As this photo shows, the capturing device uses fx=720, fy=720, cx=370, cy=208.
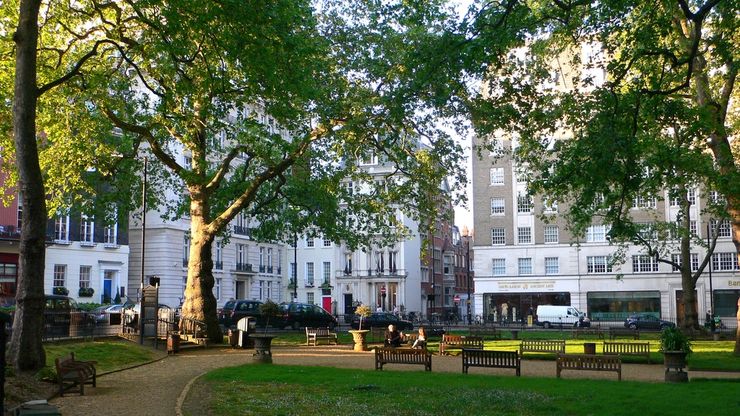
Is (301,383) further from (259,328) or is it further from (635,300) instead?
(635,300)

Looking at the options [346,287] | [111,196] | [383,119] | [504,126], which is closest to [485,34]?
[504,126]

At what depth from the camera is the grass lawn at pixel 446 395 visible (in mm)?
13234

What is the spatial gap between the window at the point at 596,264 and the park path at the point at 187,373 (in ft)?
131

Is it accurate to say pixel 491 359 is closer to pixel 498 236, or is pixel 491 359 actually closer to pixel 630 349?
pixel 630 349

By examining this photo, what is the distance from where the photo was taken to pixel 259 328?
4394cm

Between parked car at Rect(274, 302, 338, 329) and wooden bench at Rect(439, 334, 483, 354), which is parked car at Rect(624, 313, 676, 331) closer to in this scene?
parked car at Rect(274, 302, 338, 329)

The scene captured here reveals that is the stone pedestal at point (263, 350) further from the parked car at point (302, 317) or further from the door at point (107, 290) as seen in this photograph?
the door at point (107, 290)

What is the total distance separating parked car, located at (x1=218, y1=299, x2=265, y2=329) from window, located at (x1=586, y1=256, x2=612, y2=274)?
113ft

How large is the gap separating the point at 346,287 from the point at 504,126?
195ft

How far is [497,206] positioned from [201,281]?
43.6m

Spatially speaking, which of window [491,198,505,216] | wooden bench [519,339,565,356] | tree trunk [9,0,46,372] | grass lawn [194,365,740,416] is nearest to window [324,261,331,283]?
window [491,198,505,216]

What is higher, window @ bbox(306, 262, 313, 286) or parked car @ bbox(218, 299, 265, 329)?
window @ bbox(306, 262, 313, 286)

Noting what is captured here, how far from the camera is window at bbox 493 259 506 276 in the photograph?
69312mm

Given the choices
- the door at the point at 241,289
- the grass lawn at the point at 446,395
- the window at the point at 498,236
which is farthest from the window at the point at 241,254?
the grass lawn at the point at 446,395
